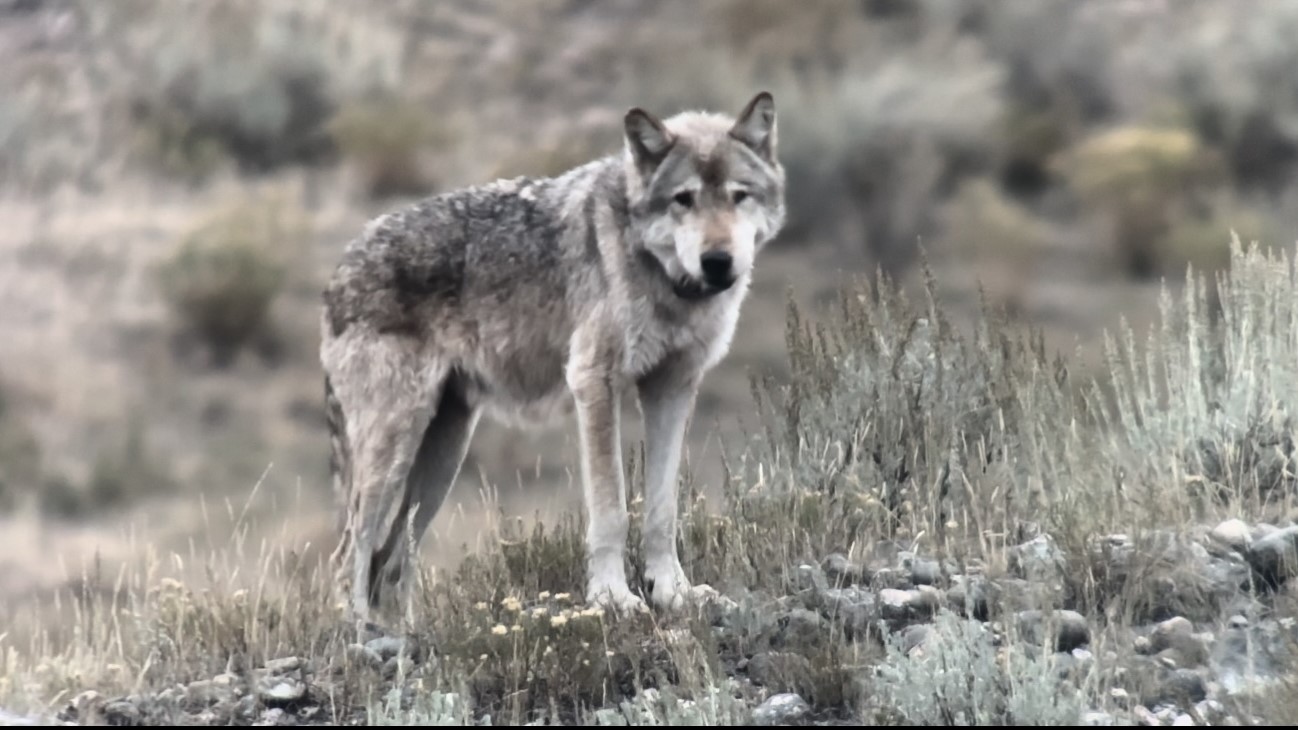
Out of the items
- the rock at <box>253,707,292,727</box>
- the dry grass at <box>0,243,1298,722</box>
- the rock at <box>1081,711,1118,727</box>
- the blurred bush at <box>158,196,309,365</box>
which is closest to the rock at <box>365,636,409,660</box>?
the dry grass at <box>0,243,1298,722</box>

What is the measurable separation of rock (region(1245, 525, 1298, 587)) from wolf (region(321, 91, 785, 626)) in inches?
88.5

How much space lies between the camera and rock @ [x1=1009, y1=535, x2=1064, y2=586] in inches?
246

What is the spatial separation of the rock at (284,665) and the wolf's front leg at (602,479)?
117cm

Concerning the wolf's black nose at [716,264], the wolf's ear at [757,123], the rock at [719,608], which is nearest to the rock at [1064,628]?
the rock at [719,608]

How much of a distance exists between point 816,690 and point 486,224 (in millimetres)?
2726

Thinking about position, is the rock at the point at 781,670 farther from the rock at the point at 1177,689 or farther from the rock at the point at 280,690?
the rock at the point at 280,690

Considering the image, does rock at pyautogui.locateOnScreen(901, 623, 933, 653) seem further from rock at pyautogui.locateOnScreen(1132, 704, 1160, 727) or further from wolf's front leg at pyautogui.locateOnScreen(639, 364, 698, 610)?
wolf's front leg at pyautogui.locateOnScreen(639, 364, 698, 610)

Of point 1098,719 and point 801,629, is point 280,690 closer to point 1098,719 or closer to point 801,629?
point 801,629

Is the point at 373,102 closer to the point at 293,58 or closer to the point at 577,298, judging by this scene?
the point at 293,58

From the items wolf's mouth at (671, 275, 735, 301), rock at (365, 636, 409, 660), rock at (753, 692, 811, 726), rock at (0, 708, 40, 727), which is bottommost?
rock at (753, 692, 811, 726)

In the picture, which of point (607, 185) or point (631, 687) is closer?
point (631, 687)

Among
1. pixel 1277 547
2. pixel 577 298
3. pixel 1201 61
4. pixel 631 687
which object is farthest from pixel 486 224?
pixel 1201 61

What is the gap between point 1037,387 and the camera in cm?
758

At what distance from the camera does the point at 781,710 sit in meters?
5.54
